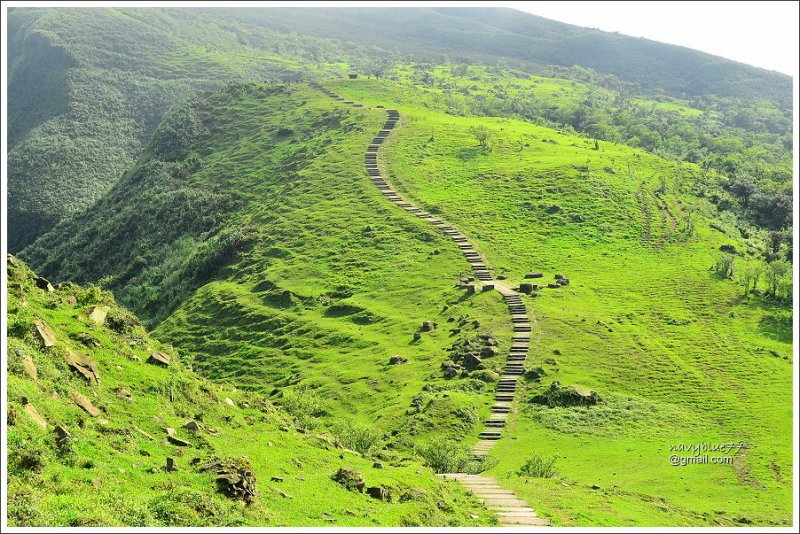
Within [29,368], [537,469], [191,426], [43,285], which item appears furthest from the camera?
[537,469]

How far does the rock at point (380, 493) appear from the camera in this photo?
1208 inches

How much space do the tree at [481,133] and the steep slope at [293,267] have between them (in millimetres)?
15445

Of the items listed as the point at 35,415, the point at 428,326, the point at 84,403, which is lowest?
the point at 428,326

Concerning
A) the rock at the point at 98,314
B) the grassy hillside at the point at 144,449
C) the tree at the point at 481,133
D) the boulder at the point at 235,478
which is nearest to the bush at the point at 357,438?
the grassy hillside at the point at 144,449

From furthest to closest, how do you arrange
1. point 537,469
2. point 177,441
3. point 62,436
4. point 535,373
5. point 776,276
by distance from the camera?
1. point 776,276
2. point 535,373
3. point 537,469
4. point 177,441
5. point 62,436

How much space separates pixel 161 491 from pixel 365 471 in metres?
10.8

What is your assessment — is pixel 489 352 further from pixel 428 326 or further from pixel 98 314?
pixel 98 314

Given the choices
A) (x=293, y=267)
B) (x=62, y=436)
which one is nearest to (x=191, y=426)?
(x=62, y=436)

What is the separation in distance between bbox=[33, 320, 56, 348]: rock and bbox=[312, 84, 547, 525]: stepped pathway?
18191 mm

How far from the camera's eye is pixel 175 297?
8919 centimetres

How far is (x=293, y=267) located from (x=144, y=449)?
188 feet

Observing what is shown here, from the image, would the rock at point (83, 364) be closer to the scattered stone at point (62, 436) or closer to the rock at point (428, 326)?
the scattered stone at point (62, 436)

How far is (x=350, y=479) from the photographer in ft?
102

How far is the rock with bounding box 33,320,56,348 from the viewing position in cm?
3105
